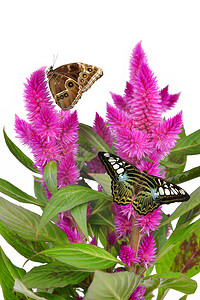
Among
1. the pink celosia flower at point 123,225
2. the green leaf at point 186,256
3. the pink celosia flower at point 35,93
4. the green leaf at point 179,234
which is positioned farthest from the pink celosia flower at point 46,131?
the green leaf at point 186,256

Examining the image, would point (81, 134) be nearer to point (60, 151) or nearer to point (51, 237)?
point (60, 151)

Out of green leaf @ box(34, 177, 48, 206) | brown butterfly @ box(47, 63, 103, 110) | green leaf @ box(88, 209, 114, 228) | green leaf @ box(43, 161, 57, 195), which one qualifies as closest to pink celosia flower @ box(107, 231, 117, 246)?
green leaf @ box(88, 209, 114, 228)

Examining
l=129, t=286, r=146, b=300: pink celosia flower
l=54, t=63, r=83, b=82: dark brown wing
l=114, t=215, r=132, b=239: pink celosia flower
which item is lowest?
l=129, t=286, r=146, b=300: pink celosia flower

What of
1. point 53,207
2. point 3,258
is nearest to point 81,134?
point 53,207

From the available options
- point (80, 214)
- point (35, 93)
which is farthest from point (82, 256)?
point (35, 93)

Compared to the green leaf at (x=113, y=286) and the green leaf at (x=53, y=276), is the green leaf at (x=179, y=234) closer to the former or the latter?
the green leaf at (x=113, y=286)

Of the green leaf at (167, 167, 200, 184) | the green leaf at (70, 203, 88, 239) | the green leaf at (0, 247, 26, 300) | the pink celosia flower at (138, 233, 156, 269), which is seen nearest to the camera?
the green leaf at (70, 203, 88, 239)

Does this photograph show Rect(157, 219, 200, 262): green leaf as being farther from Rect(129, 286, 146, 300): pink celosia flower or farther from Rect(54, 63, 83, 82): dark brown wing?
Rect(54, 63, 83, 82): dark brown wing
